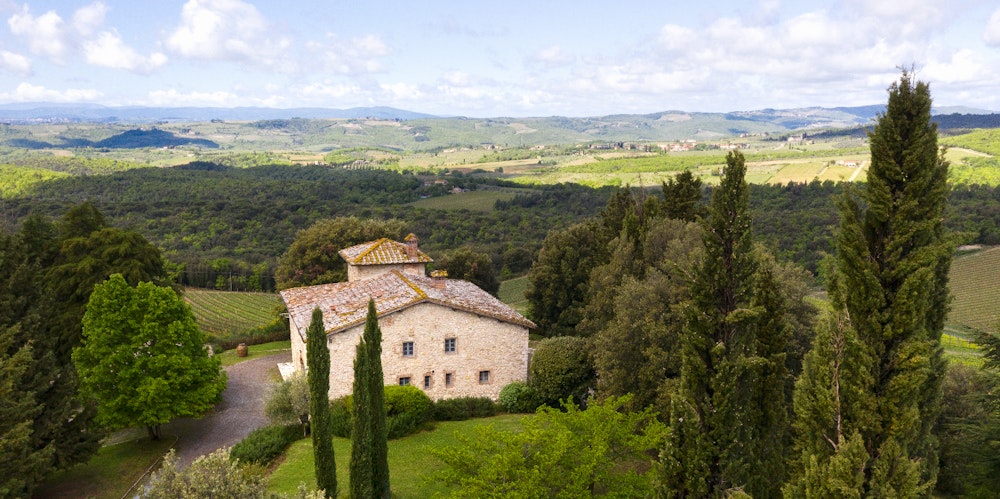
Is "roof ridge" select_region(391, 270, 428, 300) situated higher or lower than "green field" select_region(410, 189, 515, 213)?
higher

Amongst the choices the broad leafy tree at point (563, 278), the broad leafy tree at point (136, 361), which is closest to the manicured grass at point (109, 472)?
the broad leafy tree at point (136, 361)

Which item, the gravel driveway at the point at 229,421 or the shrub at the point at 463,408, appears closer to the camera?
the gravel driveway at the point at 229,421

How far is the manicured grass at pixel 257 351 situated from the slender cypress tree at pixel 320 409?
23.5 m

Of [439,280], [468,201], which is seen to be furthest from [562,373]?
[468,201]

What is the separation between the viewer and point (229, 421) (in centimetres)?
2845

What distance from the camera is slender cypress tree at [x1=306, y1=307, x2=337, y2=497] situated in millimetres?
17094

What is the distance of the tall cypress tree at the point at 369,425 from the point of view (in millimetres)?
17250

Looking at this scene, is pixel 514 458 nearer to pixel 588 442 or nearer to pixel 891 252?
pixel 588 442

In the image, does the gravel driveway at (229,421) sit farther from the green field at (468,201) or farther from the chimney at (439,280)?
the green field at (468,201)

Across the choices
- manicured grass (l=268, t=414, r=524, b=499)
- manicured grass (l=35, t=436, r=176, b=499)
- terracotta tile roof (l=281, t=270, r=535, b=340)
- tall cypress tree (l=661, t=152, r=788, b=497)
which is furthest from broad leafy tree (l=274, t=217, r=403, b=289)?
tall cypress tree (l=661, t=152, r=788, b=497)

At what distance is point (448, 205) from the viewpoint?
127562 mm

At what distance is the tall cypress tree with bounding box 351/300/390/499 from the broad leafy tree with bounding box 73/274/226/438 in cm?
1088

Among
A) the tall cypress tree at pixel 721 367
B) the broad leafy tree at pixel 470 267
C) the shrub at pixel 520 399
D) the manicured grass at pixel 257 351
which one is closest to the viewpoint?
the tall cypress tree at pixel 721 367

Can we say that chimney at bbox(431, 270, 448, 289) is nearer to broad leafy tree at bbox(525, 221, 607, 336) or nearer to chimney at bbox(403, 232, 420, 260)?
chimney at bbox(403, 232, 420, 260)
